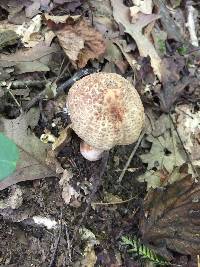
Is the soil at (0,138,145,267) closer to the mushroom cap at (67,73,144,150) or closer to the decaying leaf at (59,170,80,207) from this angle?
the decaying leaf at (59,170,80,207)

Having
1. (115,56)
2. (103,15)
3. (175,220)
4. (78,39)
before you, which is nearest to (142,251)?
(175,220)

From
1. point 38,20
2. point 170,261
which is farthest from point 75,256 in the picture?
point 38,20

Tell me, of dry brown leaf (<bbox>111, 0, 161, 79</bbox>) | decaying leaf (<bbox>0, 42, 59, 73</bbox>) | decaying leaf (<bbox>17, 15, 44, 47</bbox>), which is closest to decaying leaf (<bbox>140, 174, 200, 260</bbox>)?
dry brown leaf (<bbox>111, 0, 161, 79</bbox>)

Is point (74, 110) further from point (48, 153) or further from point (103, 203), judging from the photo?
point (103, 203)

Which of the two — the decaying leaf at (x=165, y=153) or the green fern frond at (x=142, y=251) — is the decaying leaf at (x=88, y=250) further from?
the decaying leaf at (x=165, y=153)

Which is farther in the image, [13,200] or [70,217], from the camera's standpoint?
[70,217]

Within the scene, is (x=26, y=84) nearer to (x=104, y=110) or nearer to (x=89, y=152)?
(x=89, y=152)
